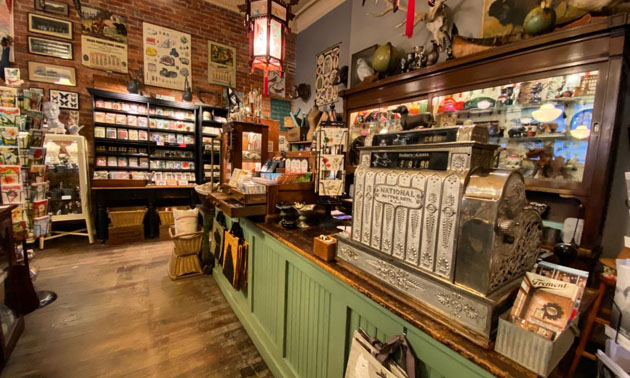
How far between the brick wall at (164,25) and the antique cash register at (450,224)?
5268 mm

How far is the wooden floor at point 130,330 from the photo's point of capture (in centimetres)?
184

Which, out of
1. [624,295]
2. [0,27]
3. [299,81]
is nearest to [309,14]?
[299,81]

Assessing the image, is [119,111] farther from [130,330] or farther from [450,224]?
[450,224]

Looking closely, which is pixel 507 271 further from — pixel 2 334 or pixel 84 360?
pixel 2 334

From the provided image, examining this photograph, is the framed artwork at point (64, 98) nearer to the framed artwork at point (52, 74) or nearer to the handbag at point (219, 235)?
the framed artwork at point (52, 74)

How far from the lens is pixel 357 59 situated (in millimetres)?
4090

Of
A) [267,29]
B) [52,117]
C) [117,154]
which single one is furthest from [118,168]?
[267,29]

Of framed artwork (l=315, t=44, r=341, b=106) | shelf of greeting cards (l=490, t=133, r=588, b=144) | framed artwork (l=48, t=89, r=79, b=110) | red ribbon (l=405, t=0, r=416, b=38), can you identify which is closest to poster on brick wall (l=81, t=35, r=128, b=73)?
framed artwork (l=48, t=89, r=79, b=110)

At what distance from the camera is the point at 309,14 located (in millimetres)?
5312

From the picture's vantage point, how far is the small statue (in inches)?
156

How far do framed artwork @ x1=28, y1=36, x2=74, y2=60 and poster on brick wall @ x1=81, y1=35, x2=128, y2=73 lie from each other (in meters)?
0.18

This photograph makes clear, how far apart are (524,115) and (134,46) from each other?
5908 mm

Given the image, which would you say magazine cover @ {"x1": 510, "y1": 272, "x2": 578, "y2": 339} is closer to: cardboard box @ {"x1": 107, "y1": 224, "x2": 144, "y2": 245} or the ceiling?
cardboard box @ {"x1": 107, "y1": 224, "x2": 144, "y2": 245}

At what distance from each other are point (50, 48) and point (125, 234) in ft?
10.3
